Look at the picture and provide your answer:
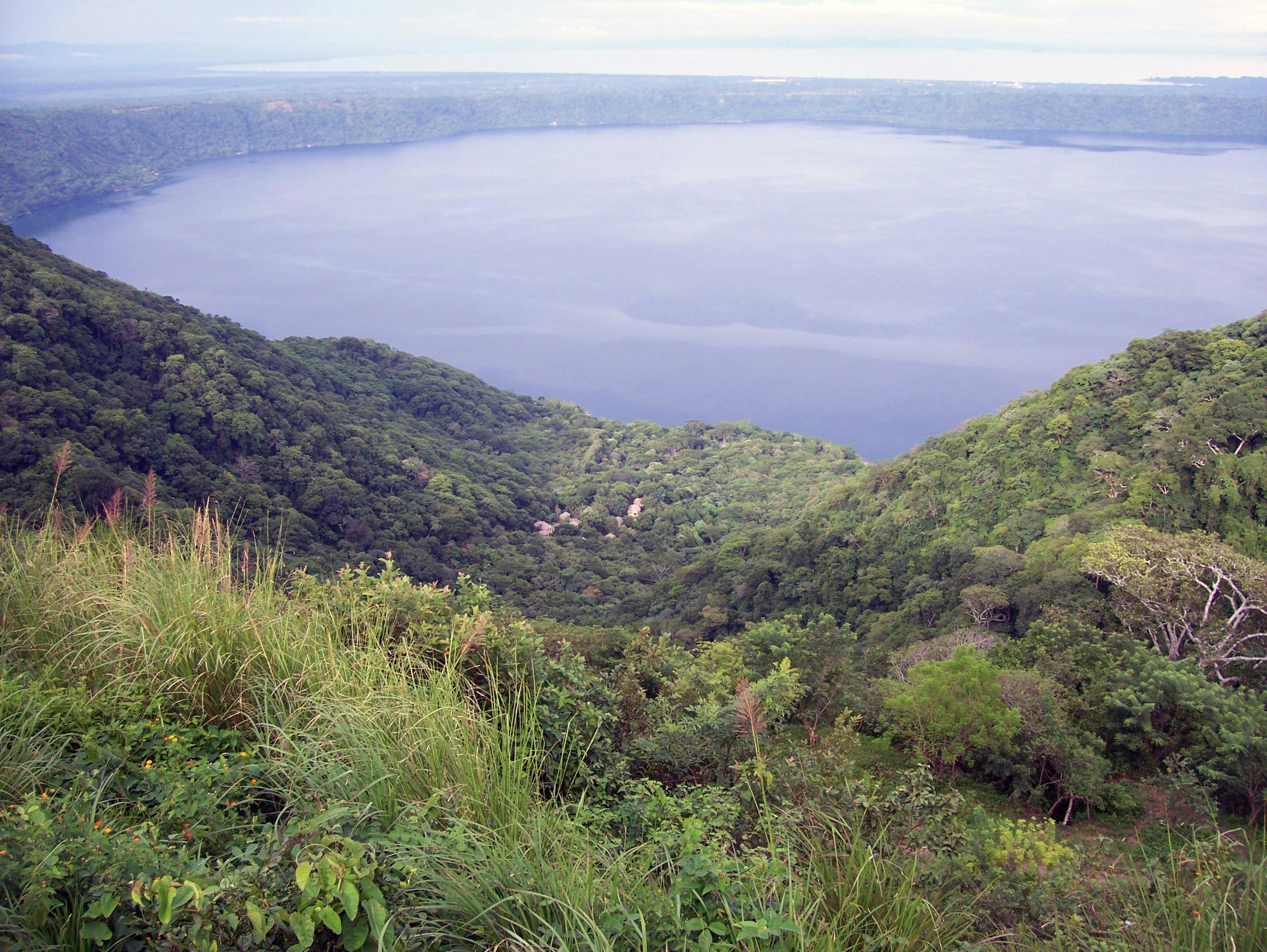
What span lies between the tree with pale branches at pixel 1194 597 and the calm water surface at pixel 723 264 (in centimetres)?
5044

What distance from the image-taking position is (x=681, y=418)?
6738 centimetres

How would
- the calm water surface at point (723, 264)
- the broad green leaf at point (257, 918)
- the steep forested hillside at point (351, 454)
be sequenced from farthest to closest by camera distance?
the calm water surface at point (723, 264)
the steep forested hillside at point (351, 454)
the broad green leaf at point (257, 918)

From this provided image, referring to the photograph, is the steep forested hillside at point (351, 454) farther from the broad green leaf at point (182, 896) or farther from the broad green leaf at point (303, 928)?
the broad green leaf at point (303, 928)

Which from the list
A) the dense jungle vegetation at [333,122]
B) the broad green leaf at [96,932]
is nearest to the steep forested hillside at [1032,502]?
the broad green leaf at [96,932]

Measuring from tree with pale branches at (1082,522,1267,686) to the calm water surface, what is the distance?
50.4 m

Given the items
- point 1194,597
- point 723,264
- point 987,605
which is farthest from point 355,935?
point 723,264

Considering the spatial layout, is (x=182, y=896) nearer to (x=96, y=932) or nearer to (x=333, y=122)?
(x=96, y=932)

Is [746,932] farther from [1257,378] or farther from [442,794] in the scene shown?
[1257,378]

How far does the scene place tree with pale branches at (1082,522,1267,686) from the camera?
32.5 ft

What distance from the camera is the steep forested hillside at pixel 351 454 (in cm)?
2214

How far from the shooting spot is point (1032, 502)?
20359mm

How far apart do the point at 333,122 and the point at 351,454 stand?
525 ft

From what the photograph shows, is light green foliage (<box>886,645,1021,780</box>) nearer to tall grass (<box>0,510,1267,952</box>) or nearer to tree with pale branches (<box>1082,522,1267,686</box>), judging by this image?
tree with pale branches (<box>1082,522,1267,686</box>)

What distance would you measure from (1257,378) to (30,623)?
70.1ft
